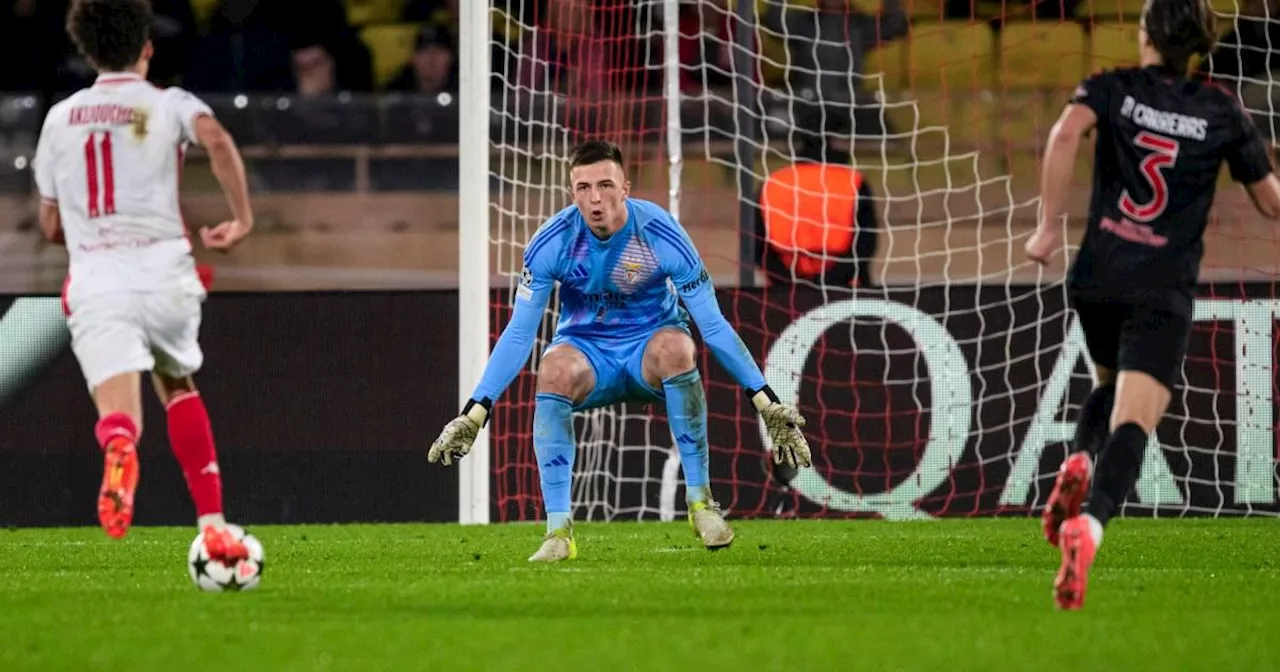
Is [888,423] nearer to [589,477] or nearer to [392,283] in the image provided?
[589,477]

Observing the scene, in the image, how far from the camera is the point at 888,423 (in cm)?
1019

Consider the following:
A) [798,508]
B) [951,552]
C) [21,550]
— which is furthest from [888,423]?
[21,550]

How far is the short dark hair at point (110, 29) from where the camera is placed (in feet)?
18.2

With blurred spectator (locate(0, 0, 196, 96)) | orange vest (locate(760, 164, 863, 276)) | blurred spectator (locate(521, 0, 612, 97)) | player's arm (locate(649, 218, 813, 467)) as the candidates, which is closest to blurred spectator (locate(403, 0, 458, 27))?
blurred spectator (locate(0, 0, 196, 96))

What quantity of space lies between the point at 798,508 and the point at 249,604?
5.08 m

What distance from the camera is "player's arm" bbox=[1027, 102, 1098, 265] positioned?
5.39 metres

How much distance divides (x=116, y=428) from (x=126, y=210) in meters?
0.58

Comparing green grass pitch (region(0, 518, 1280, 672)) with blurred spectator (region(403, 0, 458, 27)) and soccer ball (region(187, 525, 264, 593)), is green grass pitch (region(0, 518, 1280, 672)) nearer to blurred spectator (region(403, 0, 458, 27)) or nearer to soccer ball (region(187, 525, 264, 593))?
soccer ball (region(187, 525, 264, 593))

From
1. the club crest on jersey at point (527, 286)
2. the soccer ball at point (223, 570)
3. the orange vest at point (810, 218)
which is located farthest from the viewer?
the orange vest at point (810, 218)

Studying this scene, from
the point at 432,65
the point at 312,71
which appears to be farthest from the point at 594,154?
the point at 312,71

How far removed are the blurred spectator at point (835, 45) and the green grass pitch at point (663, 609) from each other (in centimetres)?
504

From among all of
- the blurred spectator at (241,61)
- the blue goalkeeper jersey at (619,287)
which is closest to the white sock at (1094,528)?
the blue goalkeeper jersey at (619,287)

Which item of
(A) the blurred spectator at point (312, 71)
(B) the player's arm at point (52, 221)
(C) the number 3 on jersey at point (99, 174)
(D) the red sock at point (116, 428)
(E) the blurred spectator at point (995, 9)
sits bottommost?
(D) the red sock at point (116, 428)

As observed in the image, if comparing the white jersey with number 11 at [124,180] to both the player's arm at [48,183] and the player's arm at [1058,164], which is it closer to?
the player's arm at [48,183]
